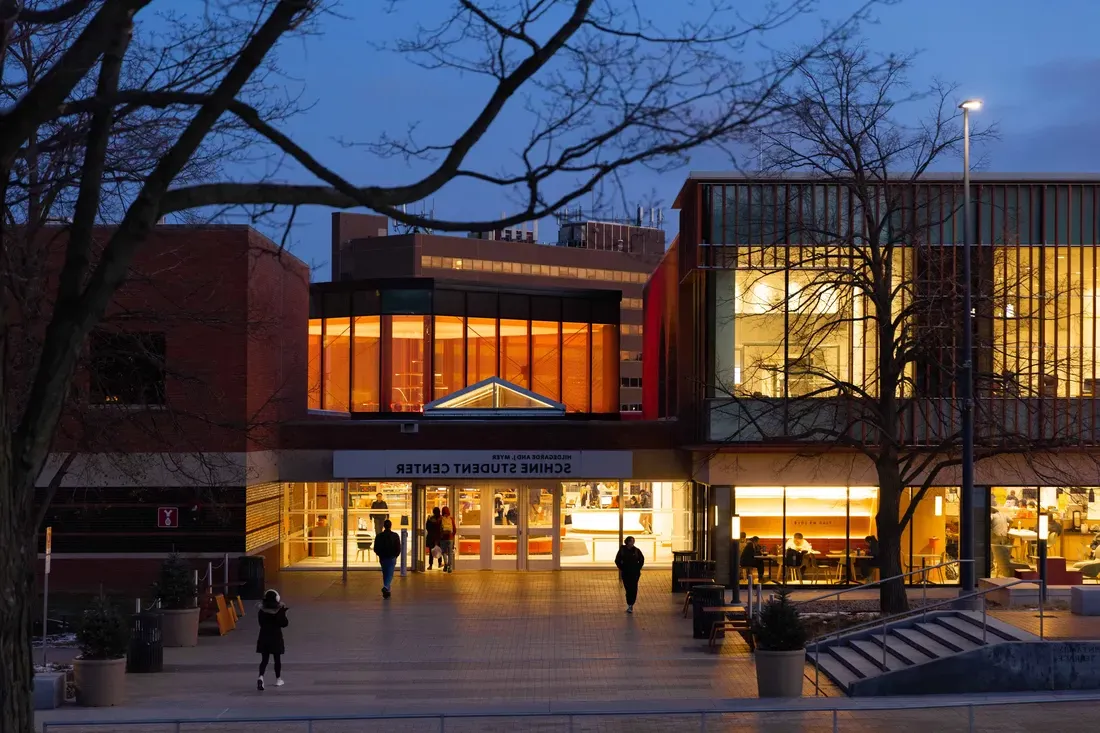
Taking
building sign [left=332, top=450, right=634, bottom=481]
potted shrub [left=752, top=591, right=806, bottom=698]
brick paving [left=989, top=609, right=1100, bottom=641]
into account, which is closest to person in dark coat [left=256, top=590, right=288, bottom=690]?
potted shrub [left=752, top=591, right=806, bottom=698]

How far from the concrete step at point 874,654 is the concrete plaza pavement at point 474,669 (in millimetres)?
851

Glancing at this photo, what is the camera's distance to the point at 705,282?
3198 cm

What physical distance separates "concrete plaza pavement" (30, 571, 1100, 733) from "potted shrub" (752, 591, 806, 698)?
78 centimetres

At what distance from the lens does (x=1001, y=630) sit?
62.5 feet

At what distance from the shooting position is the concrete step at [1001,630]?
60.7 feet

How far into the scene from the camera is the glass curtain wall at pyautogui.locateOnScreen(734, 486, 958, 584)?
31891mm

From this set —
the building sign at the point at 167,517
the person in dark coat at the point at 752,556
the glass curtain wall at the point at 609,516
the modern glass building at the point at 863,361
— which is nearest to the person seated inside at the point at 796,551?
the modern glass building at the point at 863,361

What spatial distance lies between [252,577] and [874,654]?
51.7 ft

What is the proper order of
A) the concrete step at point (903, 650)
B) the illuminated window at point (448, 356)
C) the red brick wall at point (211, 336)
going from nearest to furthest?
the concrete step at point (903, 650)
the red brick wall at point (211, 336)
the illuminated window at point (448, 356)

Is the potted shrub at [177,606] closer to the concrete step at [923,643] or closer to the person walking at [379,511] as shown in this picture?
the concrete step at [923,643]

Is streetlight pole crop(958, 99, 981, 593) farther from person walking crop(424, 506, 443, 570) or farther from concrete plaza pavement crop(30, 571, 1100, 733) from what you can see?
person walking crop(424, 506, 443, 570)

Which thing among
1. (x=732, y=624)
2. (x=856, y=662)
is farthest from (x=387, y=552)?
(x=856, y=662)

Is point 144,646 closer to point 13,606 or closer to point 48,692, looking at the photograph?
point 48,692

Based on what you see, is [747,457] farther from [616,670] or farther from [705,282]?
[616,670]
